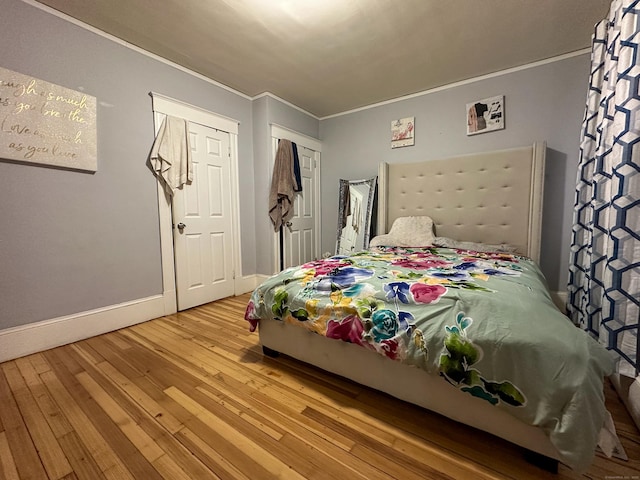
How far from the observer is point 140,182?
7.93 feet

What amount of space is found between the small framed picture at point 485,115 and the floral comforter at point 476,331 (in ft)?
6.34

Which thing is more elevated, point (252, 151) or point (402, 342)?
point (252, 151)

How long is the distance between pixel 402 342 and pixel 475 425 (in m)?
0.44

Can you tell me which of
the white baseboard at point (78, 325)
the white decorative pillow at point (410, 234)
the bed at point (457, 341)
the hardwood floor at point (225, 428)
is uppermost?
the white decorative pillow at point (410, 234)

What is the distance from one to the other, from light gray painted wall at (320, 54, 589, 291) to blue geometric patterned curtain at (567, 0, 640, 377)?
0.79m

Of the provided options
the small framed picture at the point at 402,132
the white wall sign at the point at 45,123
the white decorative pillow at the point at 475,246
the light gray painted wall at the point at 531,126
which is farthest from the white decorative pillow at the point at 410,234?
the white wall sign at the point at 45,123

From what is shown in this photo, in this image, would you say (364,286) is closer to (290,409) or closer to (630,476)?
(290,409)

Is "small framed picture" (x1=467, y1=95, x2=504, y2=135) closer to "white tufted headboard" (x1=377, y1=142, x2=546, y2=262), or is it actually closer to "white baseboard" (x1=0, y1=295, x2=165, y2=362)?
"white tufted headboard" (x1=377, y1=142, x2=546, y2=262)

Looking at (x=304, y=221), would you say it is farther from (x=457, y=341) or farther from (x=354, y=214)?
(x=457, y=341)

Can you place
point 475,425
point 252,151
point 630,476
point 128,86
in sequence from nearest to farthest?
point 630,476, point 475,425, point 128,86, point 252,151

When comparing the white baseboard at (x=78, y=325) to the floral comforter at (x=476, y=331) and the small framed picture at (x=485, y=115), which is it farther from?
the small framed picture at (x=485, y=115)

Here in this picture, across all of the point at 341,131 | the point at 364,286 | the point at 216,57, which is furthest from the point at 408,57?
the point at 364,286

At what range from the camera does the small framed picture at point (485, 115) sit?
279cm

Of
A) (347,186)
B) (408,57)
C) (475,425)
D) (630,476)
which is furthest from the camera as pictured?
(347,186)
